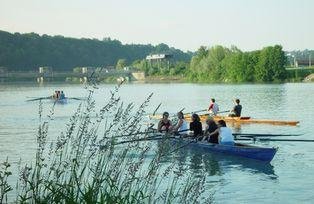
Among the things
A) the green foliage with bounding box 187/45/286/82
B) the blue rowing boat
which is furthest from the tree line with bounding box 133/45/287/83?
the blue rowing boat

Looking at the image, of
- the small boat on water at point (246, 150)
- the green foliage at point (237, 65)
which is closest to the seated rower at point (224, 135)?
the small boat on water at point (246, 150)

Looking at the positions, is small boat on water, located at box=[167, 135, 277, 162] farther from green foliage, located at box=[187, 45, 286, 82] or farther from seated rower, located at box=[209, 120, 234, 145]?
green foliage, located at box=[187, 45, 286, 82]

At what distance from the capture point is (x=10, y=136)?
1328 inches

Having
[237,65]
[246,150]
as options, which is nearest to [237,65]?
[237,65]

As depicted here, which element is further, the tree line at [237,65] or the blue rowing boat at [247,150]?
the tree line at [237,65]

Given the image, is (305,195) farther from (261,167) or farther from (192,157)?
(192,157)

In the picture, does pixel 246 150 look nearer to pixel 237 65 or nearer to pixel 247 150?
pixel 247 150

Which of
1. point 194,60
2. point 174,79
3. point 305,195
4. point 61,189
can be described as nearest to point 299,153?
point 305,195

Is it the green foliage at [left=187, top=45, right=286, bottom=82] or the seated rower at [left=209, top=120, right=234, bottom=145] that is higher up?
the green foliage at [left=187, top=45, right=286, bottom=82]

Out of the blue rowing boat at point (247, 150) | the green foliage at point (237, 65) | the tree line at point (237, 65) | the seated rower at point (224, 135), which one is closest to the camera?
the blue rowing boat at point (247, 150)

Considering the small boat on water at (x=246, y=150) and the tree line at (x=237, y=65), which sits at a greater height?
the tree line at (x=237, y=65)

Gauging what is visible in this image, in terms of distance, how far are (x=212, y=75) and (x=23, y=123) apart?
396 feet

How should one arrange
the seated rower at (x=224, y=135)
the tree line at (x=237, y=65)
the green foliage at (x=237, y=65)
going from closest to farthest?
the seated rower at (x=224, y=135), the green foliage at (x=237, y=65), the tree line at (x=237, y=65)

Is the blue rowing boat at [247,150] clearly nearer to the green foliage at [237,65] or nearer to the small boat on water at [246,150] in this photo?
the small boat on water at [246,150]
